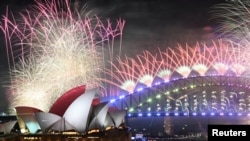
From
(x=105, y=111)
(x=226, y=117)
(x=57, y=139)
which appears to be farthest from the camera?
(x=226, y=117)

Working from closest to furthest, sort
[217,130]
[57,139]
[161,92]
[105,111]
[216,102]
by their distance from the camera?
[217,130], [57,139], [105,111], [216,102], [161,92]

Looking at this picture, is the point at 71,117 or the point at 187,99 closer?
the point at 71,117

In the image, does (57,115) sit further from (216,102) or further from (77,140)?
(216,102)

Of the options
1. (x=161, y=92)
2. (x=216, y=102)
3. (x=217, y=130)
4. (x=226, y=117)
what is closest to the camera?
(x=217, y=130)

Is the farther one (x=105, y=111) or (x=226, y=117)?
(x=226, y=117)

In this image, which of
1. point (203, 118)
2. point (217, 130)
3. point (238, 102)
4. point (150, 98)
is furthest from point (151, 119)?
point (217, 130)

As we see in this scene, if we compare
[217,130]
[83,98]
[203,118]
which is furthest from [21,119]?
[203,118]

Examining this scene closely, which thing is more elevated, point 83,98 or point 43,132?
point 83,98

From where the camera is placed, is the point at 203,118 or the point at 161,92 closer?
the point at 203,118

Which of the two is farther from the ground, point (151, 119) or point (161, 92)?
point (161, 92)

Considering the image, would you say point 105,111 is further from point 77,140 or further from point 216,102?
point 216,102
